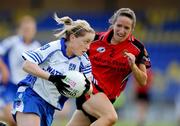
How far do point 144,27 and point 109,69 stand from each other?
49.8ft

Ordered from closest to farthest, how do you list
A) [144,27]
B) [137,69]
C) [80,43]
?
1. [80,43]
2. [137,69]
3. [144,27]

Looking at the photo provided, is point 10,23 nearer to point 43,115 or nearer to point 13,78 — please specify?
point 13,78

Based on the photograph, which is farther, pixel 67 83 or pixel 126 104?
pixel 126 104

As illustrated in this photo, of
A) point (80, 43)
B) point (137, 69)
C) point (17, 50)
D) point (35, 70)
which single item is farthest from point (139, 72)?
point (17, 50)

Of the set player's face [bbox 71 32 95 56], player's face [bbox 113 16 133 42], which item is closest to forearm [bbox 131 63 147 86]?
player's face [bbox 113 16 133 42]

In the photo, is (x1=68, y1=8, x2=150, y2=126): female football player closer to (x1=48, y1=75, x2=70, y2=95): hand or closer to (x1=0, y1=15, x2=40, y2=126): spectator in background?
(x1=48, y1=75, x2=70, y2=95): hand

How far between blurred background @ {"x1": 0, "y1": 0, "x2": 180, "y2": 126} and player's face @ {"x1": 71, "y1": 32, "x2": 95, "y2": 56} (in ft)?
36.7

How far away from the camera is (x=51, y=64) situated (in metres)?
7.58

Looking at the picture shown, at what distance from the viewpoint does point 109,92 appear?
28.5 feet

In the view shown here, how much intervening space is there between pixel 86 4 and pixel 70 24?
677 inches

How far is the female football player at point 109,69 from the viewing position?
8398mm

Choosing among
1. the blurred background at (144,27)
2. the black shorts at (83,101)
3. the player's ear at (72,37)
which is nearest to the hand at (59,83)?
the player's ear at (72,37)

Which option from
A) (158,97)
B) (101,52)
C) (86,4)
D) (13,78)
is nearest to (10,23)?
(86,4)

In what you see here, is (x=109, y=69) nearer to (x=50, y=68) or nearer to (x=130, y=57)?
(x=130, y=57)
